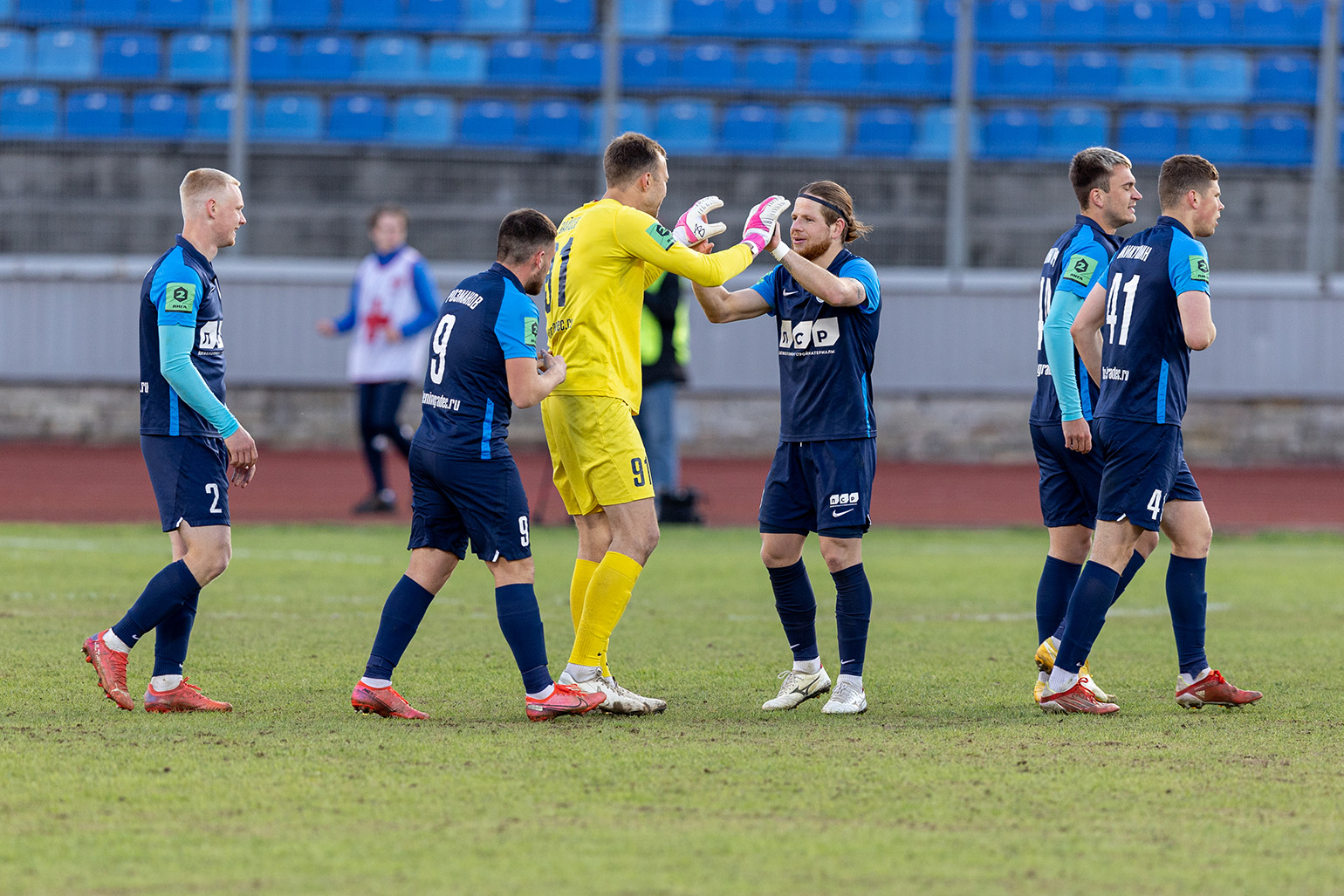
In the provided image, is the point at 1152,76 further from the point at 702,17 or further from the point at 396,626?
the point at 396,626

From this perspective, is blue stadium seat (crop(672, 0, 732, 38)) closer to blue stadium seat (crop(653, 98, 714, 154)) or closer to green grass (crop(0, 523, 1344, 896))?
blue stadium seat (crop(653, 98, 714, 154))

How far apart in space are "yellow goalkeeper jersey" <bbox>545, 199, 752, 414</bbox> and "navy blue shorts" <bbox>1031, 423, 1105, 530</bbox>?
1.50 m

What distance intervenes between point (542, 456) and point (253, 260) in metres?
4.86

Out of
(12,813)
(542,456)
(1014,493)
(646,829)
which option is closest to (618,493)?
(646,829)

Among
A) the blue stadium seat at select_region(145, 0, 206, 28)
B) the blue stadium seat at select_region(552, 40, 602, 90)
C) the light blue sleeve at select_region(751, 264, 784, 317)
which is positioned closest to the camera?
the light blue sleeve at select_region(751, 264, 784, 317)

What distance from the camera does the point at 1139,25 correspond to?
24.6 metres

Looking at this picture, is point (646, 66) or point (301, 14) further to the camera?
point (301, 14)

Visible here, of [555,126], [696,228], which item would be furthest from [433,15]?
[696,228]

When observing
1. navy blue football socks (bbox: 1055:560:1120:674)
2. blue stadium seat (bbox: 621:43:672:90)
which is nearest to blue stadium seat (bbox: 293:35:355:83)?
blue stadium seat (bbox: 621:43:672:90)

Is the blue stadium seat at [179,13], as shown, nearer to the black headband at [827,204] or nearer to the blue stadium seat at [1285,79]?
the blue stadium seat at [1285,79]

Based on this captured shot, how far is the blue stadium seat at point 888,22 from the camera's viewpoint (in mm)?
24781

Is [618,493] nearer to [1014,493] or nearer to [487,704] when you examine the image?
[487,704]

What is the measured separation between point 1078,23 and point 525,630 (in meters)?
21.9

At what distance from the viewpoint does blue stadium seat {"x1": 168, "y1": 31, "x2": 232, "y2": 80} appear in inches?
949
